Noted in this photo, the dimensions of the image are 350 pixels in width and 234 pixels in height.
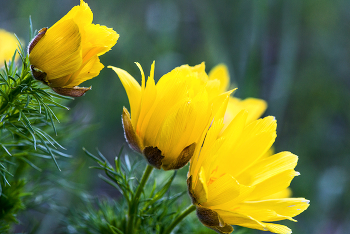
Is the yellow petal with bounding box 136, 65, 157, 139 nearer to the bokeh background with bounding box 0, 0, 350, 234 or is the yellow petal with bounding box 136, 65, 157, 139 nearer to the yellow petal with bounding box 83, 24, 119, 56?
the yellow petal with bounding box 83, 24, 119, 56

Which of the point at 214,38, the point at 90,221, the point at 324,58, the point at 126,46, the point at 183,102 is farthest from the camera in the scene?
the point at 324,58

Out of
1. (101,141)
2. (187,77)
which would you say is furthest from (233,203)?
(101,141)

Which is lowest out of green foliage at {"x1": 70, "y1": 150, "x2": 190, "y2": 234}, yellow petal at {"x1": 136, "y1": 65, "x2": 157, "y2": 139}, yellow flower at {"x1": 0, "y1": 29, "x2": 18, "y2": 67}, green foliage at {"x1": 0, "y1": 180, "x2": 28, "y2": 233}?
green foliage at {"x1": 0, "y1": 180, "x2": 28, "y2": 233}

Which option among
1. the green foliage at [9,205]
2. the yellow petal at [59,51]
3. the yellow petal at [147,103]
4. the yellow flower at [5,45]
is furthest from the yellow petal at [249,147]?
the yellow flower at [5,45]

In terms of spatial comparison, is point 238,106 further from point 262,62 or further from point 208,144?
point 262,62

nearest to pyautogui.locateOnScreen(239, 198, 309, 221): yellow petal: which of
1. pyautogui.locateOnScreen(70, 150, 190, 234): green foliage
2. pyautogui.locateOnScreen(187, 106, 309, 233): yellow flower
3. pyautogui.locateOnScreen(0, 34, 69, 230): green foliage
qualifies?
pyautogui.locateOnScreen(187, 106, 309, 233): yellow flower

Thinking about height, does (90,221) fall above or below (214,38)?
below

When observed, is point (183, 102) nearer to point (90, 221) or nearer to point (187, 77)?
point (187, 77)
